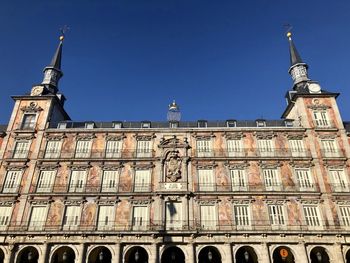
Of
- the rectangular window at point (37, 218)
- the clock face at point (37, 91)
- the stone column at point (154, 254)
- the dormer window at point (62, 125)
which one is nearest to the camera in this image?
the stone column at point (154, 254)

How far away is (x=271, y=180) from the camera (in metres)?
32.8

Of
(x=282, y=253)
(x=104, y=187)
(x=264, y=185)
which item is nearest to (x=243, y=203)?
(x=264, y=185)

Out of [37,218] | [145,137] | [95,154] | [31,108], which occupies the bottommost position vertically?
[37,218]

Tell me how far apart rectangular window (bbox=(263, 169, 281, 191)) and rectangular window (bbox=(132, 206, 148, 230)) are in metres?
13.0

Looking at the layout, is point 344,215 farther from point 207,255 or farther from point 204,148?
point 204,148

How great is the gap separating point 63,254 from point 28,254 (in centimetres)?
343

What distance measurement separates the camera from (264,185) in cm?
3238

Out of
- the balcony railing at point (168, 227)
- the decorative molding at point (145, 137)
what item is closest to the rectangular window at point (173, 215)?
the balcony railing at point (168, 227)

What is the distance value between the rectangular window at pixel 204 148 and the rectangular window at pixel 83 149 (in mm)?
12611

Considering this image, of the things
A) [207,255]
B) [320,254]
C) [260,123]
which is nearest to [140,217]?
[207,255]

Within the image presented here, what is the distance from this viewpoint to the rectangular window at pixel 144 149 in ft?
114

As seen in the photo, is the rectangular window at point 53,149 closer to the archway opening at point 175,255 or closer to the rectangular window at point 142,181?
the rectangular window at point 142,181

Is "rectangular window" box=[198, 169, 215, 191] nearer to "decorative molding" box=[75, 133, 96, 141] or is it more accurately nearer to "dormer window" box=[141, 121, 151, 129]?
"dormer window" box=[141, 121, 151, 129]

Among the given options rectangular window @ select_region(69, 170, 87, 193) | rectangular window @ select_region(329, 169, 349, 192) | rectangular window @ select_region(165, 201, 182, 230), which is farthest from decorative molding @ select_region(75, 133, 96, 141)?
rectangular window @ select_region(329, 169, 349, 192)
